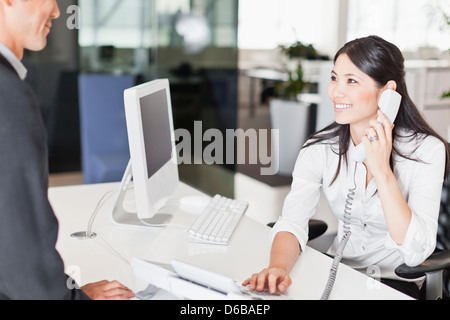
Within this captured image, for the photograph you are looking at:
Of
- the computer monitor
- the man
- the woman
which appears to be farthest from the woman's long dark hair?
the man

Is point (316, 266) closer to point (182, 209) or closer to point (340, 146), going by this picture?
point (340, 146)

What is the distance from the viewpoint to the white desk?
144 cm

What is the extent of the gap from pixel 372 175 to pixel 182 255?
700 mm

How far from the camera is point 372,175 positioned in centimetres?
183

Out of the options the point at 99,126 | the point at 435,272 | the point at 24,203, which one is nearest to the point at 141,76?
the point at 99,126

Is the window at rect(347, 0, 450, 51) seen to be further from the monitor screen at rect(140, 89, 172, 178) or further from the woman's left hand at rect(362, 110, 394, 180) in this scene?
the woman's left hand at rect(362, 110, 394, 180)

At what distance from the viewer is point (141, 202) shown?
5.74ft

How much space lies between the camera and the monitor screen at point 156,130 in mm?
1766

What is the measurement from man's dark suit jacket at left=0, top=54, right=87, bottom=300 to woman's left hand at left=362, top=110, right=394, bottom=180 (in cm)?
100

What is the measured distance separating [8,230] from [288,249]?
35.8 inches
